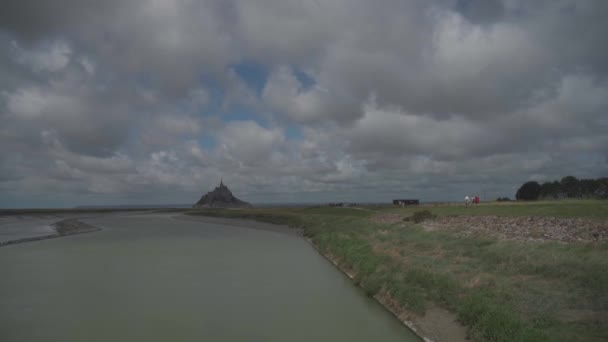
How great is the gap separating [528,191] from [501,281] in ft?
193

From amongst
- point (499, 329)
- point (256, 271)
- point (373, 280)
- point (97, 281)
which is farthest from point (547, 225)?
point (97, 281)

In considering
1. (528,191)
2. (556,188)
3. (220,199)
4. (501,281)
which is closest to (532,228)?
(501,281)

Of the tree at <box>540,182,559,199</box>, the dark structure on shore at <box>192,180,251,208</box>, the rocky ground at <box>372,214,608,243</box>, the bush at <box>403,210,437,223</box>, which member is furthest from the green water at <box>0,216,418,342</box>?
the dark structure on shore at <box>192,180,251,208</box>

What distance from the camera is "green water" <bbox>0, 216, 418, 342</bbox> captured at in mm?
15148

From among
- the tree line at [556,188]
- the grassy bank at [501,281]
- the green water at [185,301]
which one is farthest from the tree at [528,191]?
the green water at [185,301]

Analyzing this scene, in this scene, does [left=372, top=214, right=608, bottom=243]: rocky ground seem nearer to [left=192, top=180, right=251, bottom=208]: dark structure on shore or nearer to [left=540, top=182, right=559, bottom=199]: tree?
[left=540, top=182, right=559, bottom=199]: tree

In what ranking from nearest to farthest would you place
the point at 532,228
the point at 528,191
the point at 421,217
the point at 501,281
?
1. the point at 501,281
2. the point at 532,228
3. the point at 421,217
4. the point at 528,191

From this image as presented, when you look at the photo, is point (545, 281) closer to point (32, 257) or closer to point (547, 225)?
point (547, 225)

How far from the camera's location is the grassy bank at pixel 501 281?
469 inches

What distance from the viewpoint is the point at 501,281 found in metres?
16.7

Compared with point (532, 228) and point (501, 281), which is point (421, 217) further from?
point (501, 281)

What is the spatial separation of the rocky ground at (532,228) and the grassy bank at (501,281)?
174cm

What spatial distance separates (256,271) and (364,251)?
8.61 m

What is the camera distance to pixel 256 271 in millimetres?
28578
